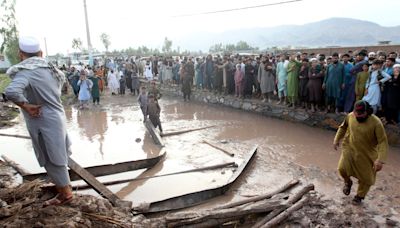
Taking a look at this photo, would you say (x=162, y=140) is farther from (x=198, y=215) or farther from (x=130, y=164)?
→ (x=198, y=215)

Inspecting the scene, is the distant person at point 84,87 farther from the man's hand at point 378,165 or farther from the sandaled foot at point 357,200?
the man's hand at point 378,165

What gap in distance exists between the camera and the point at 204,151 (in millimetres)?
8484

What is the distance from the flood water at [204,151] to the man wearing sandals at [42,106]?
2.07 meters

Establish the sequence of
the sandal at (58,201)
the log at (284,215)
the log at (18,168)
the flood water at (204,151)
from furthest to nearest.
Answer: the log at (18,168), the flood water at (204,151), the log at (284,215), the sandal at (58,201)

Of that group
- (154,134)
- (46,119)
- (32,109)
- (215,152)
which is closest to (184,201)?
(46,119)

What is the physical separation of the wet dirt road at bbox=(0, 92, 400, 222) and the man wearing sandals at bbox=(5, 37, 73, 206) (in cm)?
246

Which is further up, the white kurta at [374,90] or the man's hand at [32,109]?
the man's hand at [32,109]

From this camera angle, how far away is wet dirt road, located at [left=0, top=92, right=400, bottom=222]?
6.05 m

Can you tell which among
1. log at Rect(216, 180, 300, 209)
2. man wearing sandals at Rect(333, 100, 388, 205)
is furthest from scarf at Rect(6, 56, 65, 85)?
man wearing sandals at Rect(333, 100, 388, 205)

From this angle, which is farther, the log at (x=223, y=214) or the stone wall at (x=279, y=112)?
the stone wall at (x=279, y=112)

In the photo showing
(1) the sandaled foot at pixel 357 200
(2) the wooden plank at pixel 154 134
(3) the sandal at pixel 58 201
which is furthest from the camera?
(2) the wooden plank at pixel 154 134

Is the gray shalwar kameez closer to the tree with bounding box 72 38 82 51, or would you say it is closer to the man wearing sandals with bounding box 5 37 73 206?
the man wearing sandals with bounding box 5 37 73 206

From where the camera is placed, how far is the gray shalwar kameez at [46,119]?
3.31 m

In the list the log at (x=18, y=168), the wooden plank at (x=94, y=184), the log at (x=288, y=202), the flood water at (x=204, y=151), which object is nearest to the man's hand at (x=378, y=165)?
the log at (x=288, y=202)
